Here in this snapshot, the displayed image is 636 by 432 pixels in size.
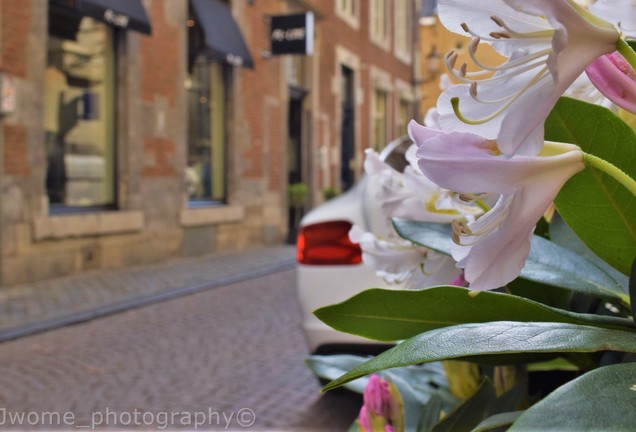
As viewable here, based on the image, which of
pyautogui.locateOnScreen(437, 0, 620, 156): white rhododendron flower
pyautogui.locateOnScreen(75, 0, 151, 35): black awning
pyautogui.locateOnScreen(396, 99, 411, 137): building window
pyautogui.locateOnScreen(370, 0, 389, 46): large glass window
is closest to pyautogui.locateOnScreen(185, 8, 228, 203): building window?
pyautogui.locateOnScreen(75, 0, 151, 35): black awning

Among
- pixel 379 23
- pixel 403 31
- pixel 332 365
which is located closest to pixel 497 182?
pixel 332 365

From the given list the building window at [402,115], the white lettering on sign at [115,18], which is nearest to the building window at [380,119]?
the building window at [402,115]

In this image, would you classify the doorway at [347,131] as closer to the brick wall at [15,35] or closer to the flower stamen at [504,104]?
the brick wall at [15,35]

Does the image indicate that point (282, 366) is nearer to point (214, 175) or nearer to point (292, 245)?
point (214, 175)

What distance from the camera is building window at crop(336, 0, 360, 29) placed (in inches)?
676

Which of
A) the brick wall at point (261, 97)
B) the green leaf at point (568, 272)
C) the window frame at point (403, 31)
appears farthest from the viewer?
the window frame at point (403, 31)

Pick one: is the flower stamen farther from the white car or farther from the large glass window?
the large glass window

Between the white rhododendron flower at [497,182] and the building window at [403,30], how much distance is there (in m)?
22.7

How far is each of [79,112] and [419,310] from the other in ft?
29.9

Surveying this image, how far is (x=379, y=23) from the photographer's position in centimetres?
2111

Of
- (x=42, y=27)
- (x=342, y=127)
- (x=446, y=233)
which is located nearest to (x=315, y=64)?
(x=342, y=127)

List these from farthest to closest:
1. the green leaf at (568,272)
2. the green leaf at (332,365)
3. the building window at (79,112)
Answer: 1. the building window at (79,112)
2. the green leaf at (332,365)
3. the green leaf at (568,272)

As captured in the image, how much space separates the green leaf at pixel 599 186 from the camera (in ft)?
2.05

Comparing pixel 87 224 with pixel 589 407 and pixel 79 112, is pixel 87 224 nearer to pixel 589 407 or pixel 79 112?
pixel 79 112
